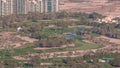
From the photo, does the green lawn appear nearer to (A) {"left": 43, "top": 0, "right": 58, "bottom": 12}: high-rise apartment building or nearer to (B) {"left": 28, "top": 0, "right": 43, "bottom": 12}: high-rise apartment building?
(B) {"left": 28, "top": 0, "right": 43, "bottom": 12}: high-rise apartment building

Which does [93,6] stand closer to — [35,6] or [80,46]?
[35,6]

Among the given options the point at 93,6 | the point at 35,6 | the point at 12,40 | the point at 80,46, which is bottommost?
the point at 80,46

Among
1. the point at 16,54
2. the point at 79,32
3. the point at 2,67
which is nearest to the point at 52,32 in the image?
the point at 79,32

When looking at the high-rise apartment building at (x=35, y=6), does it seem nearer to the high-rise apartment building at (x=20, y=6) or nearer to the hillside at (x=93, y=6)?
the high-rise apartment building at (x=20, y=6)

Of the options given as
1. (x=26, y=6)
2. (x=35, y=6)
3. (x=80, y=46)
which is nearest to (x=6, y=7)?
(x=26, y=6)

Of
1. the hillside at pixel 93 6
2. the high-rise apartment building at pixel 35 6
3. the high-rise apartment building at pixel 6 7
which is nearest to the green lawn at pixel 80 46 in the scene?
the high-rise apartment building at pixel 6 7
